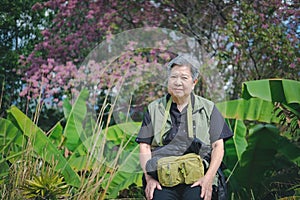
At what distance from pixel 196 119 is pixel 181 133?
0.11 metres

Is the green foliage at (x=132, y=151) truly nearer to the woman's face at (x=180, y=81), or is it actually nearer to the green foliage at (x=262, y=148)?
the green foliage at (x=262, y=148)

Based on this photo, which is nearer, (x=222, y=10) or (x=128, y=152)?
(x=128, y=152)

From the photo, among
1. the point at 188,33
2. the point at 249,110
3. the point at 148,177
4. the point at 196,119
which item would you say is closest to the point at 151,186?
the point at 148,177

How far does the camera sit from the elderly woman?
2.67 metres

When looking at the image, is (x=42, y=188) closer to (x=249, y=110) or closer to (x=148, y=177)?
(x=148, y=177)

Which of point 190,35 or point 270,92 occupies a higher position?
point 190,35

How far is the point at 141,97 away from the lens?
17.6 feet

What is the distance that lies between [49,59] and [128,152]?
110 inches

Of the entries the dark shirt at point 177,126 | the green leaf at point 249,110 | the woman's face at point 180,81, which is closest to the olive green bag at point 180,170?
the dark shirt at point 177,126

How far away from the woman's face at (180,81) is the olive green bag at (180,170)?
1.09 feet

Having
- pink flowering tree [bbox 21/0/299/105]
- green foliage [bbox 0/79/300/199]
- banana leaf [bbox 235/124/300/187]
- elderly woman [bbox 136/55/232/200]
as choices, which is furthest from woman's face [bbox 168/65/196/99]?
pink flowering tree [bbox 21/0/299/105]

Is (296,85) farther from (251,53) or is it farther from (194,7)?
(194,7)

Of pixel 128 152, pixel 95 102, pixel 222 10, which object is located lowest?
pixel 128 152

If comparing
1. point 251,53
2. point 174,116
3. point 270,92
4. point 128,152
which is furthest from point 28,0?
point 174,116
